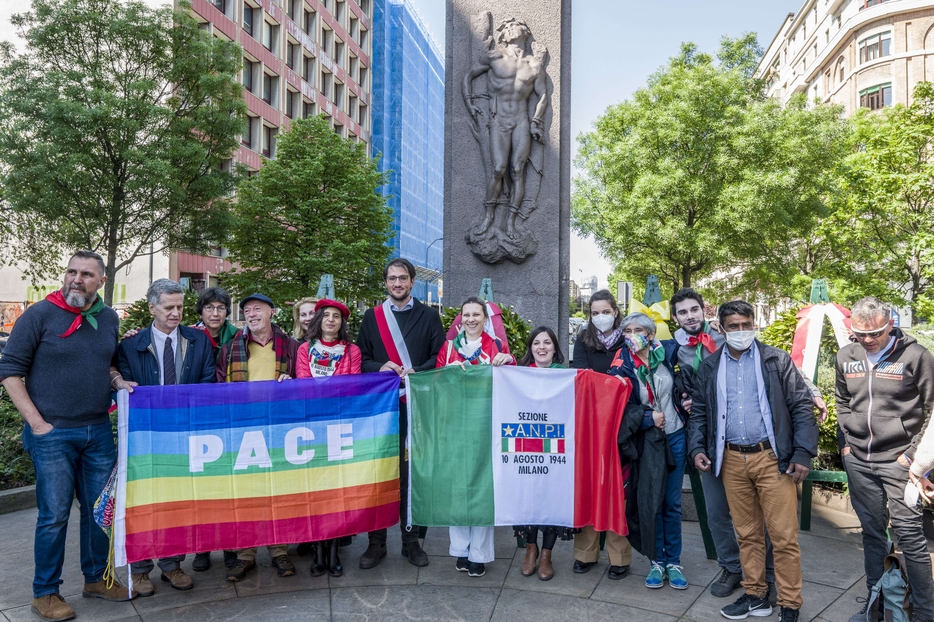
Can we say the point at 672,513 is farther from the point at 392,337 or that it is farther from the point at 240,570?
the point at 240,570

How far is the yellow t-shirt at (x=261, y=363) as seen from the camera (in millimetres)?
5453

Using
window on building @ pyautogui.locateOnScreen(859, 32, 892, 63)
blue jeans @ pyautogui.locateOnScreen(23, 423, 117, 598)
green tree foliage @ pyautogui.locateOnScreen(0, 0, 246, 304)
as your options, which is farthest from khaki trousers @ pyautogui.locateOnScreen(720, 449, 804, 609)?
window on building @ pyautogui.locateOnScreen(859, 32, 892, 63)

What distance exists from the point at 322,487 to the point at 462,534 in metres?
1.17

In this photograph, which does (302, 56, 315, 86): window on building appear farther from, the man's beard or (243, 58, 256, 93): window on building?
the man's beard

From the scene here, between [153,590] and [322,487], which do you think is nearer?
[153,590]

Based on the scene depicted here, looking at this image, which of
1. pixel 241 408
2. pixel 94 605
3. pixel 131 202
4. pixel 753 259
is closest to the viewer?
pixel 94 605

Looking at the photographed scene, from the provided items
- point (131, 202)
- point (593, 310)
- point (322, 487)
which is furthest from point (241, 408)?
point (131, 202)

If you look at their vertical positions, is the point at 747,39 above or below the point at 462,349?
above

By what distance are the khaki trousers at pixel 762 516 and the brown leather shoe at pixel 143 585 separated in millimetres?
4209

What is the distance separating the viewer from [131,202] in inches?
745

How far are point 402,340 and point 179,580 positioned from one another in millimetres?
2476

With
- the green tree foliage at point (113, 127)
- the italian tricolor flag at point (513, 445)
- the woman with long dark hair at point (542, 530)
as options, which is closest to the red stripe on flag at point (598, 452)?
the italian tricolor flag at point (513, 445)

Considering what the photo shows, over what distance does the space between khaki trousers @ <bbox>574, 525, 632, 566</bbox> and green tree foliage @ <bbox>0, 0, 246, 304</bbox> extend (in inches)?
645

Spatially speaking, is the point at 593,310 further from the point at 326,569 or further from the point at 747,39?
the point at 747,39
